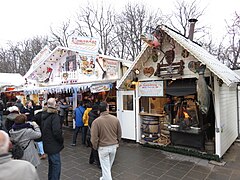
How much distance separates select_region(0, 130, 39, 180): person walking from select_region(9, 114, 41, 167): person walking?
1.68 m

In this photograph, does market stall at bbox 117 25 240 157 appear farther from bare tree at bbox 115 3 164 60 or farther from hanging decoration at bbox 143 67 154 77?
bare tree at bbox 115 3 164 60

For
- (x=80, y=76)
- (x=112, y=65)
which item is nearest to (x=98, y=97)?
(x=80, y=76)

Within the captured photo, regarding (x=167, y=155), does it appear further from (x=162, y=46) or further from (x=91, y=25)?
(x=91, y=25)

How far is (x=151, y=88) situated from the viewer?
7.39m

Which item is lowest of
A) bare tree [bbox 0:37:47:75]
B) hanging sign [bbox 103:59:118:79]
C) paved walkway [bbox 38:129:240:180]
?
paved walkway [bbox 38:129:240:180]

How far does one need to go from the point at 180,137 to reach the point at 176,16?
22.1 m

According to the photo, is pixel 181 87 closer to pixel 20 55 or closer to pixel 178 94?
pixel 178 94

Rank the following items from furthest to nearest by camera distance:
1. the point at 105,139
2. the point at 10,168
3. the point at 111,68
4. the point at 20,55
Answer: the point at 20,55
the point at 111,68
the point at 105,139
the point at 10,168

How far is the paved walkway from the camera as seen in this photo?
15.9 ft

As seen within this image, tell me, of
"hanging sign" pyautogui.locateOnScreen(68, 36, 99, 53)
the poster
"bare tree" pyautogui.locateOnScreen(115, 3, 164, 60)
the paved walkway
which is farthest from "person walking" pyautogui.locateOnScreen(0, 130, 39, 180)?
"bare tree" pyautogui.locateOnScreen(115, 3, 164, 60)

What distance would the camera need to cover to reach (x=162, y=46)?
7.05 meters

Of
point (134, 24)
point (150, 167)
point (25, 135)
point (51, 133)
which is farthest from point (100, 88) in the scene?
point (134, 24)

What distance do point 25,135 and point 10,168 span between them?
71.7 inches

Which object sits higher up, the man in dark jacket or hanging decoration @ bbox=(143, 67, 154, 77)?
hanging decoration @ bbox=(143, 67, 154, 77)
